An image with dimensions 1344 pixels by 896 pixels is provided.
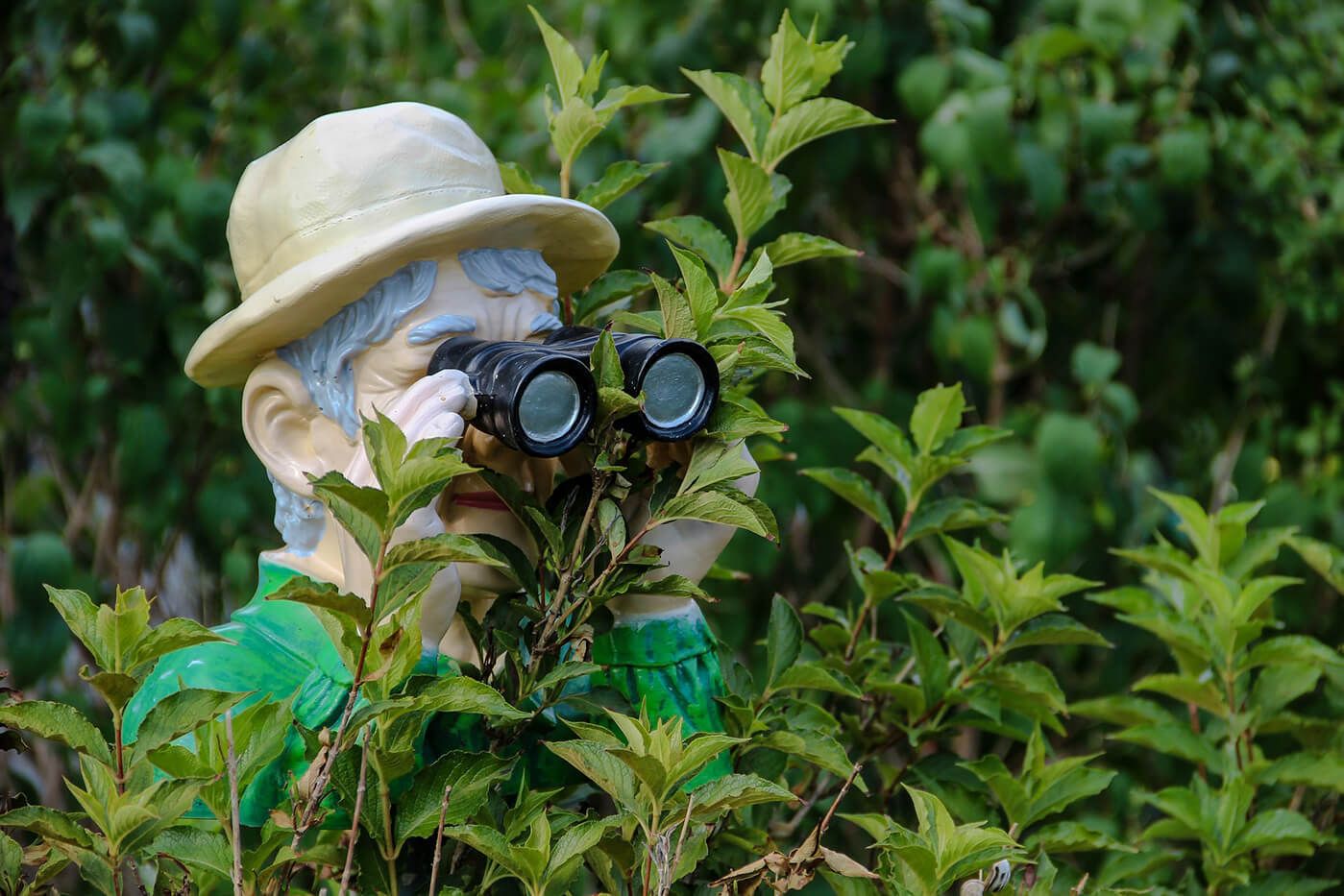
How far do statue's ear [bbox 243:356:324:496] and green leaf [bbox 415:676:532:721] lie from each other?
35 centimetres

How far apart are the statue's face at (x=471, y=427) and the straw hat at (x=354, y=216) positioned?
42 mm

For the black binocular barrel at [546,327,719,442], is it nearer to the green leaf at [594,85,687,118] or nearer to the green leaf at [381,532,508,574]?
the green leaf at [381,532,508,574]

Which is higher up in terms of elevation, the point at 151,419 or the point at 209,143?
the point at 209,143

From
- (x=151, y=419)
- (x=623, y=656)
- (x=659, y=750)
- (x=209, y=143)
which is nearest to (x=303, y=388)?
(x=623, y=656)

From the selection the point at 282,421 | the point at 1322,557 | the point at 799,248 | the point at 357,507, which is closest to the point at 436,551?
the point at 357,507

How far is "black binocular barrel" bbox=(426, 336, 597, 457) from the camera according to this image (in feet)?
3.92

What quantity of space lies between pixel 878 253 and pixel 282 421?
1869mm

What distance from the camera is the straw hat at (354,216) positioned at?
1338mm

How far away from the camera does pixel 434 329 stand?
4.43 ft

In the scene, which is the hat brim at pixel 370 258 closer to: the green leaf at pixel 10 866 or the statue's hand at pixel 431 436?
the statue's hand at pixel 431 436

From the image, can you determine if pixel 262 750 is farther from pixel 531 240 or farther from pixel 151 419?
pixel 151 419

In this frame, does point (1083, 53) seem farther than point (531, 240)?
Yes

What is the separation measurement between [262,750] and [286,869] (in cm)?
9

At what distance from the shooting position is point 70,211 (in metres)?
2.66
